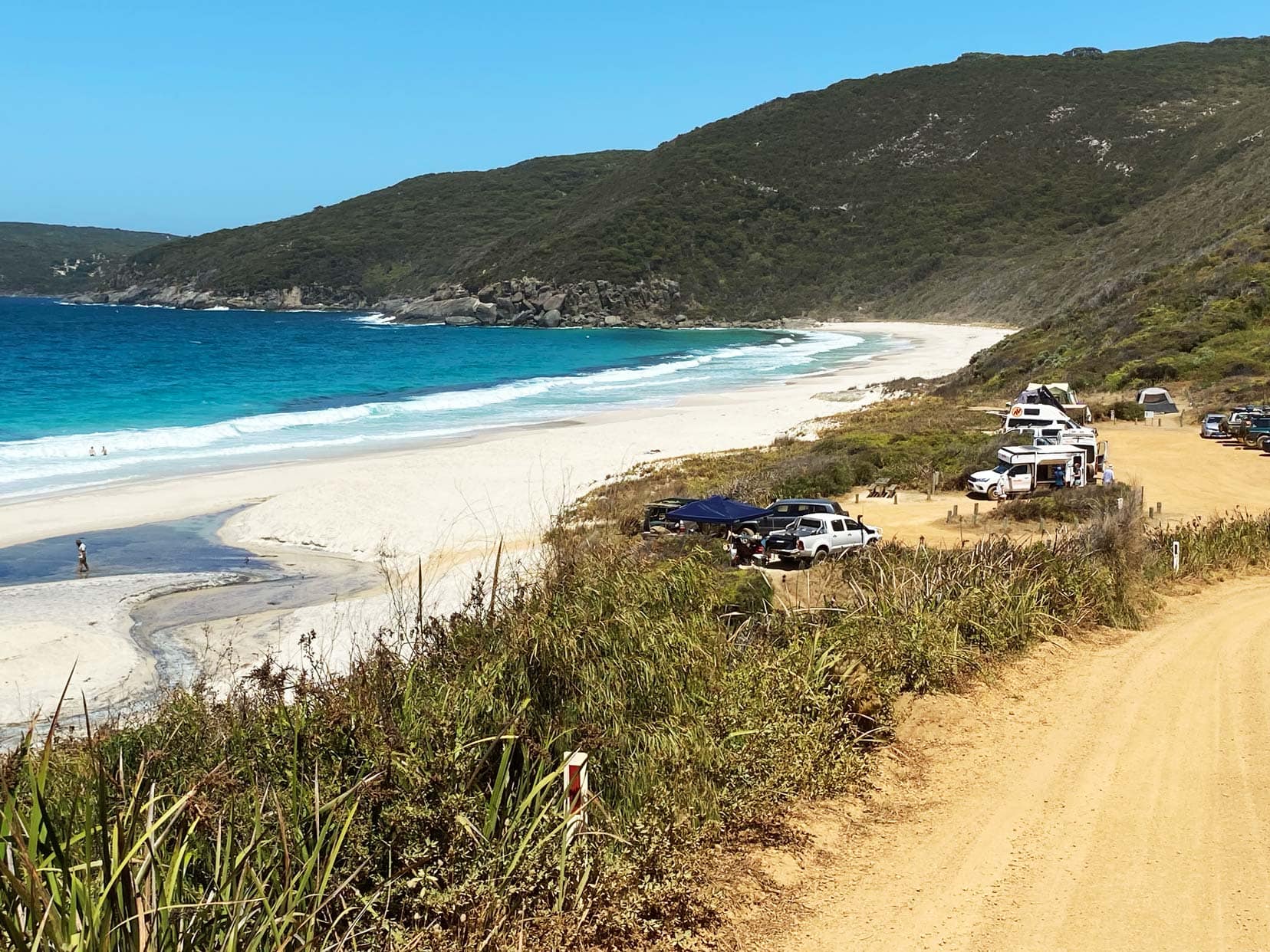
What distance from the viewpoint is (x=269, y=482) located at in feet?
93.0

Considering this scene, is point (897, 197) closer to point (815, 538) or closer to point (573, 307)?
point (573, 307)

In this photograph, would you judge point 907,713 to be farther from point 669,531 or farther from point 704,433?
point 704,433

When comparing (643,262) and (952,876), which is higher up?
(643,262)

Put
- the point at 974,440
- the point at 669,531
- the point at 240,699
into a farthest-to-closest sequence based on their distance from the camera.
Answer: the point at 974,440, the point at 669,531, the point at 240,699

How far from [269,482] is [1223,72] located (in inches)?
5764

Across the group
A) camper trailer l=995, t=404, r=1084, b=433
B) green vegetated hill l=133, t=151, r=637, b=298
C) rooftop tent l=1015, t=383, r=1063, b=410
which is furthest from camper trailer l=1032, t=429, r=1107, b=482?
green vegetated hill l=133, t=151, r=637, b=298

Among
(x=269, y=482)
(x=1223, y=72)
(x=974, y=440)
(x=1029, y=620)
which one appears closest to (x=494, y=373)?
(x=269, y=482)

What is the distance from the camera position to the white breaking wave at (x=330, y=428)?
1265 inches

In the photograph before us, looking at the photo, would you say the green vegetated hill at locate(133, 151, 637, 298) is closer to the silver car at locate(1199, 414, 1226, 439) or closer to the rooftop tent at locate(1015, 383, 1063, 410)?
the rooftop tent at locate(1015, 383, 1063, 410)

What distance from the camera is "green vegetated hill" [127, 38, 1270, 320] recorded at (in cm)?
10819

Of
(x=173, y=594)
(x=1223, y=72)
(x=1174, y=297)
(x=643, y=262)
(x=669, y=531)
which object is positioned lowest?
(x=173, y=594)

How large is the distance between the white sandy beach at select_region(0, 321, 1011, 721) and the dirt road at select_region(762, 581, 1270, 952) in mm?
5975

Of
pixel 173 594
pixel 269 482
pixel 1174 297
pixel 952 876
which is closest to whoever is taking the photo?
pixel 952 876

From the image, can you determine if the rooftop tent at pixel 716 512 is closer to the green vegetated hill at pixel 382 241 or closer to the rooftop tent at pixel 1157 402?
the rooftop tent at pixel 1157 402
